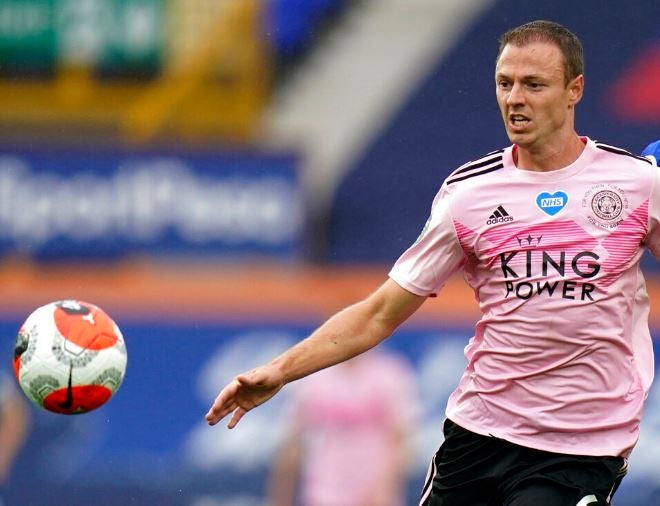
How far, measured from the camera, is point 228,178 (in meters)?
15.2

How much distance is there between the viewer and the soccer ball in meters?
6.24

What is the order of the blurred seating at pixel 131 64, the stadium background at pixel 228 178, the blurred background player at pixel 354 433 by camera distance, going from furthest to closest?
the blurred seating at pixel 131 64
the stadium background at pixel 228 178
the blurred background player at pixel 354 433

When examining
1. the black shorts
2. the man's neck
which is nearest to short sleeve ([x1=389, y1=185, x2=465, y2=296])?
the man's neck

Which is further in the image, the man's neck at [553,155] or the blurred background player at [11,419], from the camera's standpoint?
the blurred background player at [11,419]

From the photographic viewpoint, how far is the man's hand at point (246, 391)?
543 centimetres

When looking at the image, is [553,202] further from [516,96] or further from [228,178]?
[228,178]

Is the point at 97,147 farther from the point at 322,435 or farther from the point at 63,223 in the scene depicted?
the point at 322,435

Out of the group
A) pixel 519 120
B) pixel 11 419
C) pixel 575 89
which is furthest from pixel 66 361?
pixel 11 419

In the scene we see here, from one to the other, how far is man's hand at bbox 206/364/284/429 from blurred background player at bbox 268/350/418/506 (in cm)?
552

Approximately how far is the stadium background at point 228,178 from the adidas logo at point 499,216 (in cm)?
536

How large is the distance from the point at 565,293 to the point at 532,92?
0.75 metres

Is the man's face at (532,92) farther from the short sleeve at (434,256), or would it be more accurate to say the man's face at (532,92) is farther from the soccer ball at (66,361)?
the soccer ball at (66,361)

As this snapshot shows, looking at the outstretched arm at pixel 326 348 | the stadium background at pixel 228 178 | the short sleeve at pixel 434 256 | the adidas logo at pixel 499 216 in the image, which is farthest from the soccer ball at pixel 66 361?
the stadium background at pixel 228 178

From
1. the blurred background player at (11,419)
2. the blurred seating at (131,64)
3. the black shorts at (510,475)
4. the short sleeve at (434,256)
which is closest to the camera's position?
the black shorts at (510,475)
